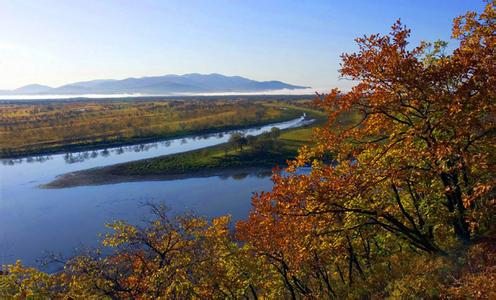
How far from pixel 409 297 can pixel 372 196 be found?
215 inches

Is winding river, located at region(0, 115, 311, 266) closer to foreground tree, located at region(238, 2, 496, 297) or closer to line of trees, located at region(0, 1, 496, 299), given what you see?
line of trees, located at region(0, 1, 496, 299)

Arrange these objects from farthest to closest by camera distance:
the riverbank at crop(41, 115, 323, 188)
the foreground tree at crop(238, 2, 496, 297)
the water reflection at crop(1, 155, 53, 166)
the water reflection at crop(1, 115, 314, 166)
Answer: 1. the water reflection at crop(1, 115, 314, 166)
2. the water reflection at crop(1, 155, 53, 166)
3. the riverbank at crop(41, 115, 323, 188)
4. the foreground tree at crop(238, 2, 496, 297)

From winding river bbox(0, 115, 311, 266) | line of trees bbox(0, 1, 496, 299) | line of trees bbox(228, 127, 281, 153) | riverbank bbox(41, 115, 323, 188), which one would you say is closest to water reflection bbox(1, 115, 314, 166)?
winding river bbox(0, 115, 311, 266)

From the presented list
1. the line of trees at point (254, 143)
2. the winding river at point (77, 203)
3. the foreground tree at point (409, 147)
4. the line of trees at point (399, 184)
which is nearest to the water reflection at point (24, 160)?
the winding river at point (77, 203)

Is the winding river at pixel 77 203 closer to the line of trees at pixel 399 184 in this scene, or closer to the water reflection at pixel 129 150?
the water reflection at pixel 129 150

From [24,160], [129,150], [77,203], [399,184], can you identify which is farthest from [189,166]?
[399,184]

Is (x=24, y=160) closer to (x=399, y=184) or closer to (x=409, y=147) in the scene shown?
(x=399, y=184)

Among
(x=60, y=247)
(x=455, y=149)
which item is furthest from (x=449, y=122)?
(x=60, y=247)

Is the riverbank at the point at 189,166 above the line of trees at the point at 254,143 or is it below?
below

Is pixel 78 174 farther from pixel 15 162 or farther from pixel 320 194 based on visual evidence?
pixel 320 194

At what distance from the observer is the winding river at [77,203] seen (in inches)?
1964

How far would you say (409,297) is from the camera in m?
14.1

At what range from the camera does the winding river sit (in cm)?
4988

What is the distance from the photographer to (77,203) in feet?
217
